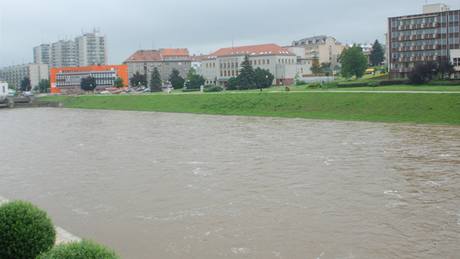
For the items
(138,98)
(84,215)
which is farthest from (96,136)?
(138,98)

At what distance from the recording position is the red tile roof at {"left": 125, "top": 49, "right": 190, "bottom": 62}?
13825 centimetres

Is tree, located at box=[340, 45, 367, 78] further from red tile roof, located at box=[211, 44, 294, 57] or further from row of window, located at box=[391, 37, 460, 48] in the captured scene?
red tile roof, located at box=[211, 44, 294, 57]

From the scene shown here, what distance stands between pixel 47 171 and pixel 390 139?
15418 mm

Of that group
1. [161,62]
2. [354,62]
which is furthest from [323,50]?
[354,62]

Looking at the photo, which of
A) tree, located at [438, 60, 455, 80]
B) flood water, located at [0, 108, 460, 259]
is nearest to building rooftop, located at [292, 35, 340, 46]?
tree, located at [438, 60, 455, 80]

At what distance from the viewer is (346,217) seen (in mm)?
12914

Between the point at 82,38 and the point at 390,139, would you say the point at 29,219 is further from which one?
the point at 82,38

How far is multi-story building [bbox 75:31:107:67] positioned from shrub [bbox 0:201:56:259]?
630 ft

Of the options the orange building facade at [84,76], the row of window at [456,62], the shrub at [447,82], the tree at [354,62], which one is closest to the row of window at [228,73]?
the orange building facade at [84,76]

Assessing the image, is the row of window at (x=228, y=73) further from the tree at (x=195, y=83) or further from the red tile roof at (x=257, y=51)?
the tree at (x=195, y=83)

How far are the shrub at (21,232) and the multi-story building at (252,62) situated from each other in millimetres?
87811

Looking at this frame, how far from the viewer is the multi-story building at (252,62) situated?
9767cm

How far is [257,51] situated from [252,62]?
2299 mm

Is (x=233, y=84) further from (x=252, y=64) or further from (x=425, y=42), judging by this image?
(x=252, y=64)
